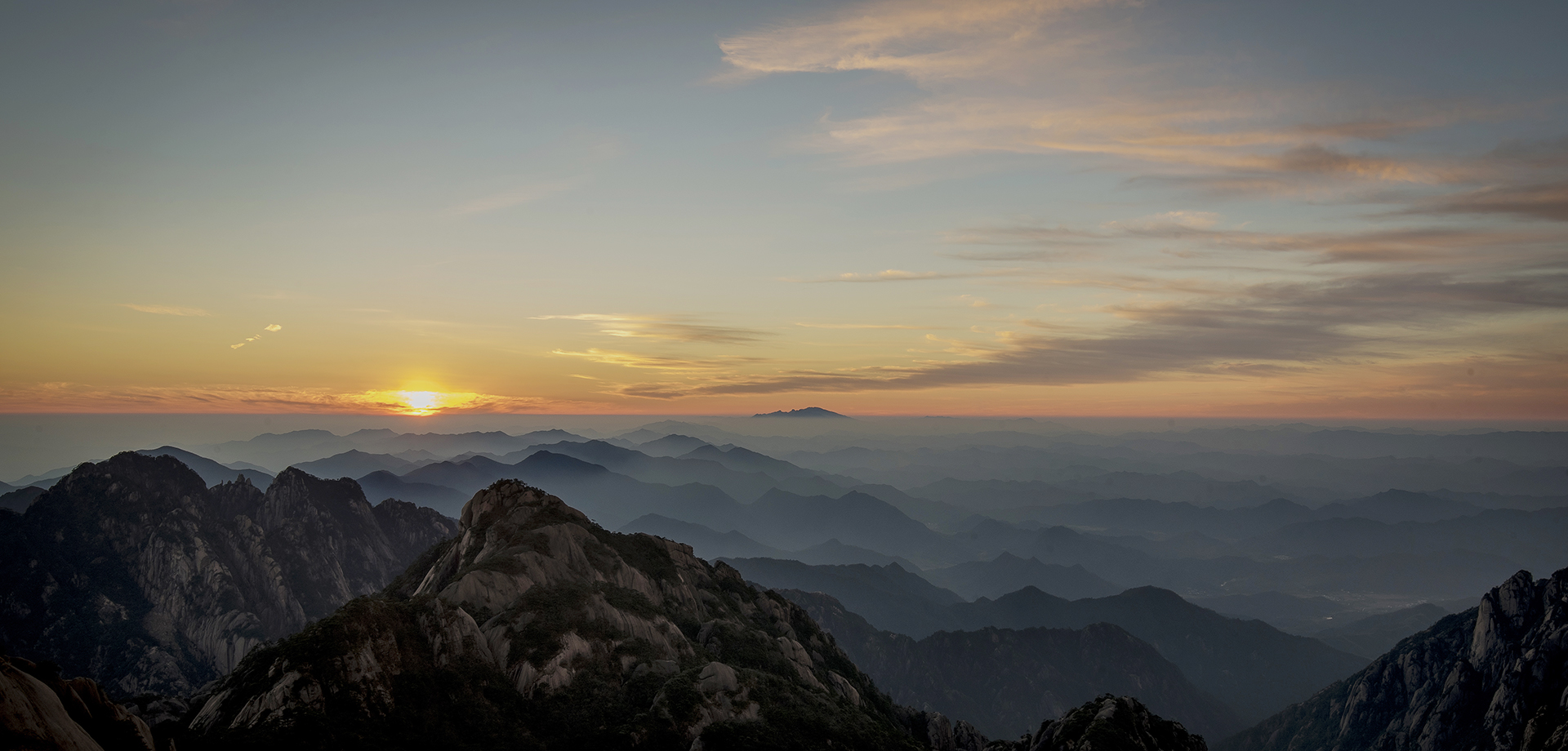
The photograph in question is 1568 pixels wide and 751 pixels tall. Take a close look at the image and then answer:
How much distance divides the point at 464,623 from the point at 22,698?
45774 millimetres

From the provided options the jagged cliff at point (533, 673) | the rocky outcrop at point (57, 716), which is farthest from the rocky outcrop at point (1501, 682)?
the rocky outcrop at point (57, 716)

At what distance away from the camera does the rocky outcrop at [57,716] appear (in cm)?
3534

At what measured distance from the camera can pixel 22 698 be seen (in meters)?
36.1

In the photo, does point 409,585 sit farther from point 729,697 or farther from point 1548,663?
point 1548,663

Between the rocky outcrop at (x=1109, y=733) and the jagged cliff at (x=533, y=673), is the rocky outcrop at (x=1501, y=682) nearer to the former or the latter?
the rocky outcrop at (x=1109, y=733)

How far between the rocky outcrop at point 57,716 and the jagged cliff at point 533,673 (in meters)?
13.3

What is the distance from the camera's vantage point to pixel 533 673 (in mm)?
78562

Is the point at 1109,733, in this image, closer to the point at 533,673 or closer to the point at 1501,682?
the point at 533,673

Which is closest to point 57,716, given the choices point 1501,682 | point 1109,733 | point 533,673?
point 533,673

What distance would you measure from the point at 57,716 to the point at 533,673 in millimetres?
44534

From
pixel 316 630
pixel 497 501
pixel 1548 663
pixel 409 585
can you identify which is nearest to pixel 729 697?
pixel 316 630

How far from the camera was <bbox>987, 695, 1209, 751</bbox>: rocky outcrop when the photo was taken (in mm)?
92375

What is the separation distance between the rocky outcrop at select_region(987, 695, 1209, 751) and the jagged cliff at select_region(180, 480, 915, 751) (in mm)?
21284

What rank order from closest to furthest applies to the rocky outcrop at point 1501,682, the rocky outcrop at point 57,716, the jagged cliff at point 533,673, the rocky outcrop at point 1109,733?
1. the rocky outcrop at point 57,716
2. the jagged cliff at point 533,673
3. the rocky outcrop at point 1109,733
4. the rocky outcrop at point 1501,682
